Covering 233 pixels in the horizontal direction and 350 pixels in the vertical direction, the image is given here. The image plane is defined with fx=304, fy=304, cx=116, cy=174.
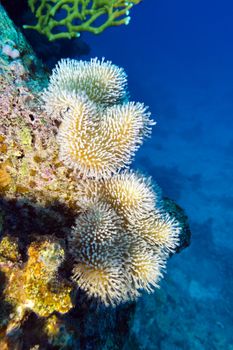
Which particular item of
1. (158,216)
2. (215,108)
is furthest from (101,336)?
(215,108)

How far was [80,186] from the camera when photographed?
2.80m

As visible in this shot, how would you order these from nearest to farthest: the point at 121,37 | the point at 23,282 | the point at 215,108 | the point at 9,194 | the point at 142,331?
1. the point at 23,282
2. the point at 9,194
3. the point at 142,331
4. the point at 215,108
5. the point at 121,37

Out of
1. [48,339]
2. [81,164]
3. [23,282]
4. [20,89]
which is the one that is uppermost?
[20,89]

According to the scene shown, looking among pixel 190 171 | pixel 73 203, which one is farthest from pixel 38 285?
pixel 190 171

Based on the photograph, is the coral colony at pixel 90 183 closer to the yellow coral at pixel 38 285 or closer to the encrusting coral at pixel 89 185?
the encrusting coral at pixel 89 185

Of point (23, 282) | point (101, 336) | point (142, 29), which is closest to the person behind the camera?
point (23, 282)

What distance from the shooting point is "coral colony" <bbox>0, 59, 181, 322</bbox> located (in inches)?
96.7

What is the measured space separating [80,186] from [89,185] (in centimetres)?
9

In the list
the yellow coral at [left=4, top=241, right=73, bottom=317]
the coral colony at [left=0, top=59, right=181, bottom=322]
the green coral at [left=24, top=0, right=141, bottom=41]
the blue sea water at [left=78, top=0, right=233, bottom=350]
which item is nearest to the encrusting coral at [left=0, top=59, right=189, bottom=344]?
the coral colony at [left=0, top=59, right=181, bottom=322]

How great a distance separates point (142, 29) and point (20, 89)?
10301 cm

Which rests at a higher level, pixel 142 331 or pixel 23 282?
pixel 142 331

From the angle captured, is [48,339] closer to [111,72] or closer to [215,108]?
[111,72]

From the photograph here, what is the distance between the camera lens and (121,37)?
76812mm

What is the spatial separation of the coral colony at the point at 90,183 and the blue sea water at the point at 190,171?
3.01 meters
